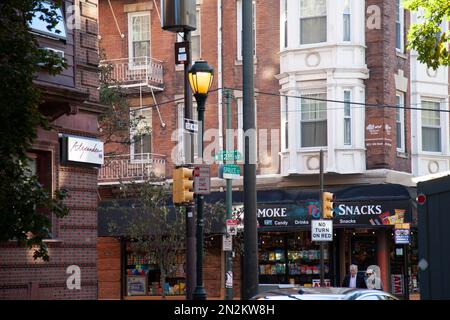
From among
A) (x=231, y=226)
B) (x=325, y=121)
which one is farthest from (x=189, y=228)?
(x=325, y=121)

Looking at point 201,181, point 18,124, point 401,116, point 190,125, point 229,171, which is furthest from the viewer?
point 401,116

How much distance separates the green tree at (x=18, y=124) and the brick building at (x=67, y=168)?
379 centimetres

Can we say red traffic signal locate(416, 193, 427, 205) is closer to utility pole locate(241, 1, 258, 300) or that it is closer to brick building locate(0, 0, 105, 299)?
utility pole locate(241, 1, 258, 300)

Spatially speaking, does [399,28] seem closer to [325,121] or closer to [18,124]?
[325,121]

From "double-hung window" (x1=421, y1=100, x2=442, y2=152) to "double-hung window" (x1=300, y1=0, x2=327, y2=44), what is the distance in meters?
5.02

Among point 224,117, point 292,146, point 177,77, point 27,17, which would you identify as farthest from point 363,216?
point 27,17

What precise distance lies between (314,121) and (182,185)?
16332mm

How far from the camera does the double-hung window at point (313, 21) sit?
3488 centimetres

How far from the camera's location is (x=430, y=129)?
3672 centimetres

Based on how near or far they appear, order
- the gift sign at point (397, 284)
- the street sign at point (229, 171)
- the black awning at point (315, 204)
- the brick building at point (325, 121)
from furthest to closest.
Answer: the gift sign at point (397, 284), the brick building at point (325, 121), the black awning at point (315, 204), the street sign at point (229, 171)

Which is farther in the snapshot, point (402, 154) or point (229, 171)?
point (402, 154)

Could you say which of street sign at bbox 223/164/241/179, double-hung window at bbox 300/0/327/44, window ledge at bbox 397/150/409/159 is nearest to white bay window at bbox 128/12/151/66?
double-hung window at bbox 300/0/327/44

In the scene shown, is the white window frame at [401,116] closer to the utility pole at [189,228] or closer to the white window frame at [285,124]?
the white window frame at [285,124]

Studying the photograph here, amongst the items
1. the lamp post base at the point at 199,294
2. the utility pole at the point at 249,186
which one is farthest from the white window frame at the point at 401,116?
the lamp post base at the point at 199,294
